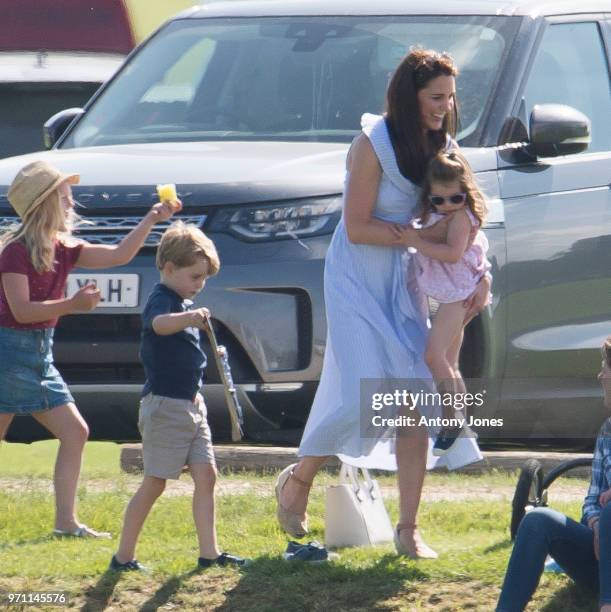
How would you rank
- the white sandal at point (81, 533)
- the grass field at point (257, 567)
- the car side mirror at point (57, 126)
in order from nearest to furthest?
1. the grass field at point (257, 567)
2. the white sandal at point (81, 533)
3. the car side mirror at point (57, 126)

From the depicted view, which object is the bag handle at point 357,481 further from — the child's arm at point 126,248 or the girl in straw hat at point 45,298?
the child's arm at point 126,248

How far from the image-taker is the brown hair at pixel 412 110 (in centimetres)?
564

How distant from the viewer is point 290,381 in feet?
21.9

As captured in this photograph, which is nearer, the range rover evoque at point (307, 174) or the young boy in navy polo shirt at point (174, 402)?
the young boy in navy polo shirt at point (174, 402)

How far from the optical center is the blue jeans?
497 cm

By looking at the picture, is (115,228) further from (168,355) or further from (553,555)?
(553,555)

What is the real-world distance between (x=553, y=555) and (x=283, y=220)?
2.03 meters

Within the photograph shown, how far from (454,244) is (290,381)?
1.30m

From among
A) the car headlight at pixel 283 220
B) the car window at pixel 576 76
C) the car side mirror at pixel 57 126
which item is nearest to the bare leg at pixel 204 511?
the car headlight at pixel 283 220

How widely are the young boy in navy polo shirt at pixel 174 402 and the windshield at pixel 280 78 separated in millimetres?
1993

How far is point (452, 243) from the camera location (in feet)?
18.3

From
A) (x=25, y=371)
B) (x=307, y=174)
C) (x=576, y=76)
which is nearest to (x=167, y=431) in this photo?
(x=25, y=371)

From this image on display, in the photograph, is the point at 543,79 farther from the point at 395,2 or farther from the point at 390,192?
the point at 390,192

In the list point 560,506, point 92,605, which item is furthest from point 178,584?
point 560,506
